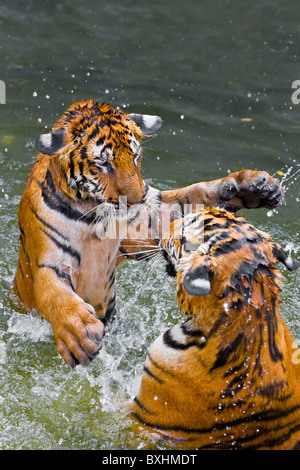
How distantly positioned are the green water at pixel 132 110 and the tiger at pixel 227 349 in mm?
300

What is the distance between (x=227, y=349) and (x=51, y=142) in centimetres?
112

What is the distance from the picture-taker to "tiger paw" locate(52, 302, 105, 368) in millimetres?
2793

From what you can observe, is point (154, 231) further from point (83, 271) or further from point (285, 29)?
point (285, 29)

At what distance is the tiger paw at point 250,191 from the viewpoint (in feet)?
10.5

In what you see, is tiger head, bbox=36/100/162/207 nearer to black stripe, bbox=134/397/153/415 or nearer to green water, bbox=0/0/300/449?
black stripe, bbox=134/397/153/415

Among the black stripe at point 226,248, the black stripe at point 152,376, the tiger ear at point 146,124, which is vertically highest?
the tiger ear at point 146,124

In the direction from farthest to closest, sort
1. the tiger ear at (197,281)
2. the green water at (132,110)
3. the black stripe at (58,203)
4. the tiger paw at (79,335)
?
the green water at (132,110), the black stripe at (58,203), the tiger paw at (79,335), the tiger ear at (197,281)

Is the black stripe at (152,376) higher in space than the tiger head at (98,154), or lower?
lower

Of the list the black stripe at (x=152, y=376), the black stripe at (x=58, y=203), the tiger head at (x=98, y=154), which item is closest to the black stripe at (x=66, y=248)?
the black stripe at (x=58, y=203)

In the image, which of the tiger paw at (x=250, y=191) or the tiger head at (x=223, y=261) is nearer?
the tiger head at (x=223, y=261)

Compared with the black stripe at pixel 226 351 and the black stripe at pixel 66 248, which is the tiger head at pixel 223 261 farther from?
the black stripe at pixel 66 248

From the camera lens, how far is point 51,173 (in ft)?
10.1

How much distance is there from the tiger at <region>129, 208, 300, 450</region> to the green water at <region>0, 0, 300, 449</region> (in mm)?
300

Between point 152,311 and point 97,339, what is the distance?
1329 millimetres
